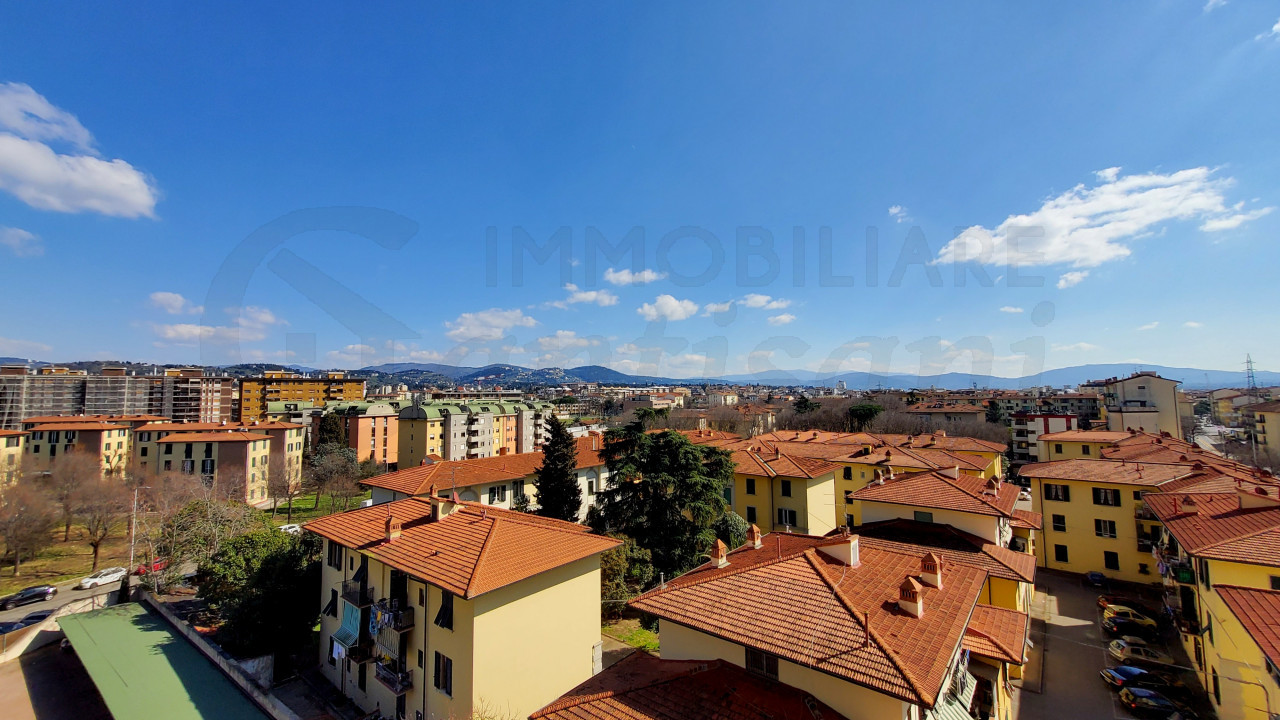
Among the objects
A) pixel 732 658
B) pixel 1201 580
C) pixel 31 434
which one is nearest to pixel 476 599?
pixel 732 658

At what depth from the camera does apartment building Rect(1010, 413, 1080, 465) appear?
53250 millimetres

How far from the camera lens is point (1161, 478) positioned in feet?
79.8

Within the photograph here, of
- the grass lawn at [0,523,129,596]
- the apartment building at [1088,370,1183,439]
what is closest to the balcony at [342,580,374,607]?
the grass lawn at [0,523,129,596]

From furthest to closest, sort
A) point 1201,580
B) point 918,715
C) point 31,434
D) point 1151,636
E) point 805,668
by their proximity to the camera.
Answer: point 31,434, point 1151,636, point 1201,580, point 805,668, point 918,715

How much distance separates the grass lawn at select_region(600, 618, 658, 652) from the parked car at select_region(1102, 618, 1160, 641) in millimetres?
18315

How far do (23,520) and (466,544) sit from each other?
3528 centimetres

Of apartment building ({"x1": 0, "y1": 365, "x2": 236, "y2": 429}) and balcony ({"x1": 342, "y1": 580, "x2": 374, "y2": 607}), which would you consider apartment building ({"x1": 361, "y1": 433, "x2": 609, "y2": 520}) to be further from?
apartment building ({"x1": 0, "y1": 365, "x2": 236, "y2": 429})

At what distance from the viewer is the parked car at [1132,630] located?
19.4 metres

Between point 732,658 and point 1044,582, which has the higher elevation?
point 732,658

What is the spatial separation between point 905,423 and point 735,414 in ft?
79.1

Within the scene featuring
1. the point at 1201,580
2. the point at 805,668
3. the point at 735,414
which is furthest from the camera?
the point at 735,414

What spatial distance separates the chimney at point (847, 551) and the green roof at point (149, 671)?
56.1ft

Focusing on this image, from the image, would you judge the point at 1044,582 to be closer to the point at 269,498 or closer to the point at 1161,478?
the point at 1161,478

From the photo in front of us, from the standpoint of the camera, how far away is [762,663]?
8.65m
